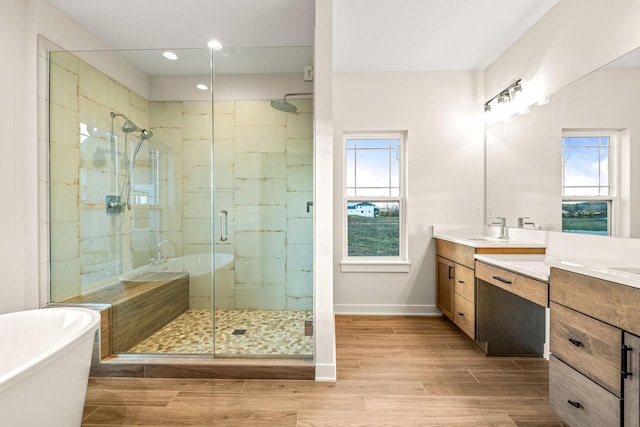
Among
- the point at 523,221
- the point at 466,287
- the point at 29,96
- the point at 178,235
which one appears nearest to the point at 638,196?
the point at 523,221

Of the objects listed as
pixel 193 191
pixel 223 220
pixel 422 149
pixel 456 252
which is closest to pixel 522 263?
pixel 456 252

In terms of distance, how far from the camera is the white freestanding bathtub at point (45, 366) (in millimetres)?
1159

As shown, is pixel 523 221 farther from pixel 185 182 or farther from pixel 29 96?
pixel 29 96

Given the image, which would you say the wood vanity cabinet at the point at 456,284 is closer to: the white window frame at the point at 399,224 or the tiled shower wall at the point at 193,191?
the white window frame at the point at 399,224

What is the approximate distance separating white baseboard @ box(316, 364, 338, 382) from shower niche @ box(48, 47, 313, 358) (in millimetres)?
387

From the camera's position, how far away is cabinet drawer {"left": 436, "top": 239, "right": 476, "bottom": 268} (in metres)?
2.56

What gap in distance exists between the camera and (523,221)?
8.69ft

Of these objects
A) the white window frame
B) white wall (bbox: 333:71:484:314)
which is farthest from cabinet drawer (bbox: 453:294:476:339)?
the white window frame

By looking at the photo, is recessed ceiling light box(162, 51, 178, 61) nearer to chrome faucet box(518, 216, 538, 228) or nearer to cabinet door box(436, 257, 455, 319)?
cabinet door box(436, 257, 455, 319)

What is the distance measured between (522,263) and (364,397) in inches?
53.4

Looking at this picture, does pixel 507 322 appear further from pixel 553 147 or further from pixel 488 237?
pixel 553 147

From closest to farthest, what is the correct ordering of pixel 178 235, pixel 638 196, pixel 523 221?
pixel 638 196
pixel 178 235
pixel 523 221

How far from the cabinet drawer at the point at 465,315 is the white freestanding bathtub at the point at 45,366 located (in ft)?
8.25

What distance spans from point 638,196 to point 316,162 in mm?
1808
